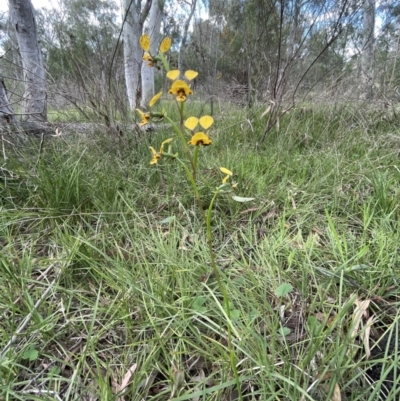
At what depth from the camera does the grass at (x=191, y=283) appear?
612 mm

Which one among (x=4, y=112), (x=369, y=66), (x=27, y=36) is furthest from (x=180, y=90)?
(x=27, y=36)

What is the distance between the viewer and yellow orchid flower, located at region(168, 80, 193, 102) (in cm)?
47

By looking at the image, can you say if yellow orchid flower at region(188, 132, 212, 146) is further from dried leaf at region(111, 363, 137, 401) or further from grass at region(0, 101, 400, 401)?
dried leaf at region(111, 363, 137, 401)

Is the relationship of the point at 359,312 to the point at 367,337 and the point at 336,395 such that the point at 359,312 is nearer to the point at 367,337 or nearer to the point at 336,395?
the point at 367,337

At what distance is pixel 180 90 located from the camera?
1.58 feet

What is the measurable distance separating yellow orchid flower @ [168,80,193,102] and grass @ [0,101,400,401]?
0.50m

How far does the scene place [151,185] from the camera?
1.56 metres

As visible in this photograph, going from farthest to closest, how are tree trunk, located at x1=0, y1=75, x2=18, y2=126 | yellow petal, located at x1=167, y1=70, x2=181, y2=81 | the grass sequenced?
tree trunk, located at x1=0, y1=75, x2=18, y2=126
the grass
yellow petal, located at x1=167, y1=70, x2=181, y2=81

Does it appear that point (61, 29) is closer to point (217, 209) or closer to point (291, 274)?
point (217, 209)

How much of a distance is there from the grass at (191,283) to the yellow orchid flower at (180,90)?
1.64ft

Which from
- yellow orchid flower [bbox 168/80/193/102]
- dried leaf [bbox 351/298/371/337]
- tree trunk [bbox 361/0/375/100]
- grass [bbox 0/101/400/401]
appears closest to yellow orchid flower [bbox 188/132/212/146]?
yellow orchid flower [bbox 168/80/193/102]

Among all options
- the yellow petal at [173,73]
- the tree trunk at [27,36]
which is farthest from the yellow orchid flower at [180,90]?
the tree trunk at [27,36]

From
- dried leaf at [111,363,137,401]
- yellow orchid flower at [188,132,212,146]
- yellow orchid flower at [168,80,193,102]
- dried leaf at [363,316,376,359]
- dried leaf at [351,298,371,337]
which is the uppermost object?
yellow orchid flower at [168,80,193,102]

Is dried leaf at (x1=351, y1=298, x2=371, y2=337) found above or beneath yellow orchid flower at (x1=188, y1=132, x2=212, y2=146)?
beneath
